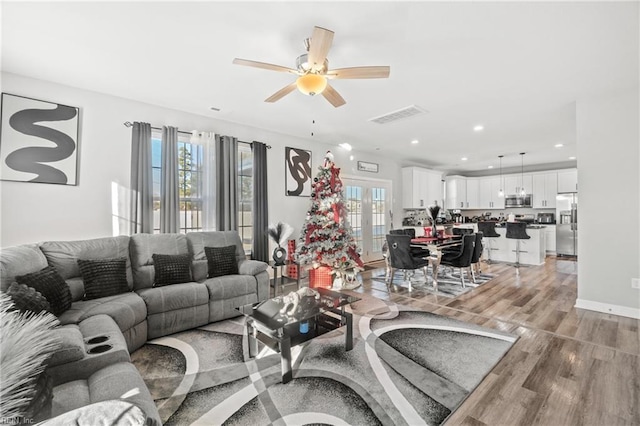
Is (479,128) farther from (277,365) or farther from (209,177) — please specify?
(277,365)

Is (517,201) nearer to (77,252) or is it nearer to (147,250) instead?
(147,250)

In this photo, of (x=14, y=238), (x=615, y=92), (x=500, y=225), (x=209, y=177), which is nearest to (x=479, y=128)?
(x=615, y=92)

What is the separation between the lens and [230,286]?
3.41 metres

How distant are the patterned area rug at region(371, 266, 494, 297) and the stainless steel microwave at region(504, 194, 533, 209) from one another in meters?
4.37

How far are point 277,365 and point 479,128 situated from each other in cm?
498

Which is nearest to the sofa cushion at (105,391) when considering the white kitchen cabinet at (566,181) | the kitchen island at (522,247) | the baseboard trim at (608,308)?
the baseboard trim at (608,308)

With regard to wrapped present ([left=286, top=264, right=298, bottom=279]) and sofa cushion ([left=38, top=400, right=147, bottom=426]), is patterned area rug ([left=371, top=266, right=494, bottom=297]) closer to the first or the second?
wrapped present ([left=286, top=264, right=298, bottom=279])

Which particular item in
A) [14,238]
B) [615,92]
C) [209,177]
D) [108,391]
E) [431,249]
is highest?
[615,92]

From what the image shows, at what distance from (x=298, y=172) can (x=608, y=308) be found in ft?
16.0

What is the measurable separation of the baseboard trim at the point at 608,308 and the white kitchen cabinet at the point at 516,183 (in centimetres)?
592

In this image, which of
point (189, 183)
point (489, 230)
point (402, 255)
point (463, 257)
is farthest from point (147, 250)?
point (489, 230)

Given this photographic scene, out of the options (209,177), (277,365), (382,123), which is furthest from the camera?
(382,123)

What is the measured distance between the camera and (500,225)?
7289mm

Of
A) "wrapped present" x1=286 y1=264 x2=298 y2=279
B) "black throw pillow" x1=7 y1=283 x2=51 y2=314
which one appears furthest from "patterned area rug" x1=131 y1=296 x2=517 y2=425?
"wrapped present" x1=286 y1=264 x2=298 y2=279
